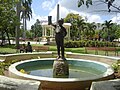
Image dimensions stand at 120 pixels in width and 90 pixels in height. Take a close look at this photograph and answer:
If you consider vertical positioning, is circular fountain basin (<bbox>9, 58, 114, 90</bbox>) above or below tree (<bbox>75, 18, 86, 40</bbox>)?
below

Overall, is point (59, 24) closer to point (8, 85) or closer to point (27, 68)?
point (27, 68)

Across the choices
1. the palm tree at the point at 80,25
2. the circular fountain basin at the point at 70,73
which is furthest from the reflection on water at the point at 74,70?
the palm tree at the point at 80,25

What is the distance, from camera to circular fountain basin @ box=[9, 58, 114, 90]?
812cm

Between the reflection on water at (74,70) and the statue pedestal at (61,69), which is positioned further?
the reflection on water at (74,70)

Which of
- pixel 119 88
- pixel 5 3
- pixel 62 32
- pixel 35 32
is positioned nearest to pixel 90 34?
pixel 35 32

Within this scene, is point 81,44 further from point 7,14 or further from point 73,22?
point 73,22

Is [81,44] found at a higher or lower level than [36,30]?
lower

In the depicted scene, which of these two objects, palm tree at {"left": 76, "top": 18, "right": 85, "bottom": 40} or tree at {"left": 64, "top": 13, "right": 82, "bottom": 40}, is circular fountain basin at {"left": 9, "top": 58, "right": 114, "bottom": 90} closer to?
palm tree at {"left": 76, "top": 18, "right": 85, "bottom": 40}

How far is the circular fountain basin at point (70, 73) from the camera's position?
26.7ft

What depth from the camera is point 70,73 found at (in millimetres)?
11461

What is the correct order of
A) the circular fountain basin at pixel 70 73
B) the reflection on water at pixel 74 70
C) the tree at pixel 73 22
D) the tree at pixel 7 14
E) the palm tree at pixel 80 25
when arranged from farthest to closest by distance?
the tree at pixel 73 22, the palm tree at pixel 80 25, the tree at pixel 7 14, the reflection on water at pixel 74 70, the circular fountain basin at pixel 70 73

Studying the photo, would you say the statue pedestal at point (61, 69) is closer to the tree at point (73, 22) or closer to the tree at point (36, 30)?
the tree at point (73, 22)

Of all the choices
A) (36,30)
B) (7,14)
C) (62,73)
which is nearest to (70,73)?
(62,73)

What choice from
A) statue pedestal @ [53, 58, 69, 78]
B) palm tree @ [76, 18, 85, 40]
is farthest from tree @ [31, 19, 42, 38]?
statue pedestal @ [53, 58, 69, 78]
